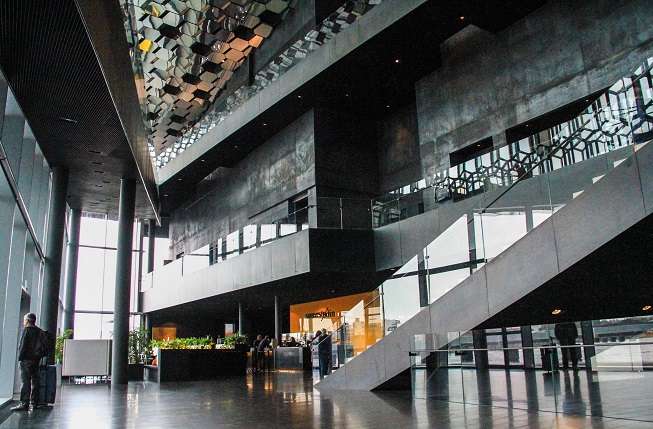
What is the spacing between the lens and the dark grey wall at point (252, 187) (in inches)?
808

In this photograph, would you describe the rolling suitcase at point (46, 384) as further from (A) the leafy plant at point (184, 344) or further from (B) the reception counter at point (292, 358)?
(B) the reception counter at point (292, 358)

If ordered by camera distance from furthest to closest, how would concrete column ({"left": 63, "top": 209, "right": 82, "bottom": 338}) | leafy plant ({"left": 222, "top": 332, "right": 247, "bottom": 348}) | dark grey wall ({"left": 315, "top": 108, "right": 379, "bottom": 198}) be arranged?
concrete column ({"left": 63, "top": 209, "right": 82, "bottom": 338}) < dark grey wall ({"left": 315, "top": 108, "right": 379, "bottom": 198}) < leafy plant ({"left": 222, "top": 332, "right": 247, "bottom": 348})

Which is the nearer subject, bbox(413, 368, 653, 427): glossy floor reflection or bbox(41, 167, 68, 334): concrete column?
bbox(413, 368, 653, 427): glossy floor reflection

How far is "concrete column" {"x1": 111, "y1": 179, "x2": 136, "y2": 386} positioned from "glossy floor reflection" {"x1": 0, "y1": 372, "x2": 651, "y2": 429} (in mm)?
6417

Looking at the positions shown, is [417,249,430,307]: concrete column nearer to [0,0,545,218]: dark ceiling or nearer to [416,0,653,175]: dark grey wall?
[416,0,653,175]: dark grey wall

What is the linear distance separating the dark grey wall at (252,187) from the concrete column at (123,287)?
4818 millimetres

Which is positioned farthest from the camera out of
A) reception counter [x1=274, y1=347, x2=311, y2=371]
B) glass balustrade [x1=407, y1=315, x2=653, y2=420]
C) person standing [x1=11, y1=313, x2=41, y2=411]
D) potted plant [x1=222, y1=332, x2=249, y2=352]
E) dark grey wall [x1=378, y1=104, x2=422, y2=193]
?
reception counter [x1=274, y1=347, x2=311, y2=371]

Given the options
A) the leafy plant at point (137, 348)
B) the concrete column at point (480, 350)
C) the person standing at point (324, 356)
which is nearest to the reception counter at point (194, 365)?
the leafy plant at point (137, 348)

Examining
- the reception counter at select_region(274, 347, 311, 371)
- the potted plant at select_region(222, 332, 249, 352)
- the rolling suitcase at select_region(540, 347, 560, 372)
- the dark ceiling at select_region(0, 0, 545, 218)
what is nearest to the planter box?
the potted plant at select_region(222, 332, 249, 352)

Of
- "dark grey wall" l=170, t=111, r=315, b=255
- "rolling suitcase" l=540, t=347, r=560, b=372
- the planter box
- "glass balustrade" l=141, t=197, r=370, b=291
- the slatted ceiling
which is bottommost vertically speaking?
the planter box

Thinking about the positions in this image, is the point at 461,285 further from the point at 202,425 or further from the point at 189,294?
the point at 189,294

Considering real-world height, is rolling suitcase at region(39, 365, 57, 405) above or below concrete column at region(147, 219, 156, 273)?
below

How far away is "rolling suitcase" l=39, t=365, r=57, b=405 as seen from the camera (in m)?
8.96

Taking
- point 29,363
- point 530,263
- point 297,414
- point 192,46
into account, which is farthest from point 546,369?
point 192,46
